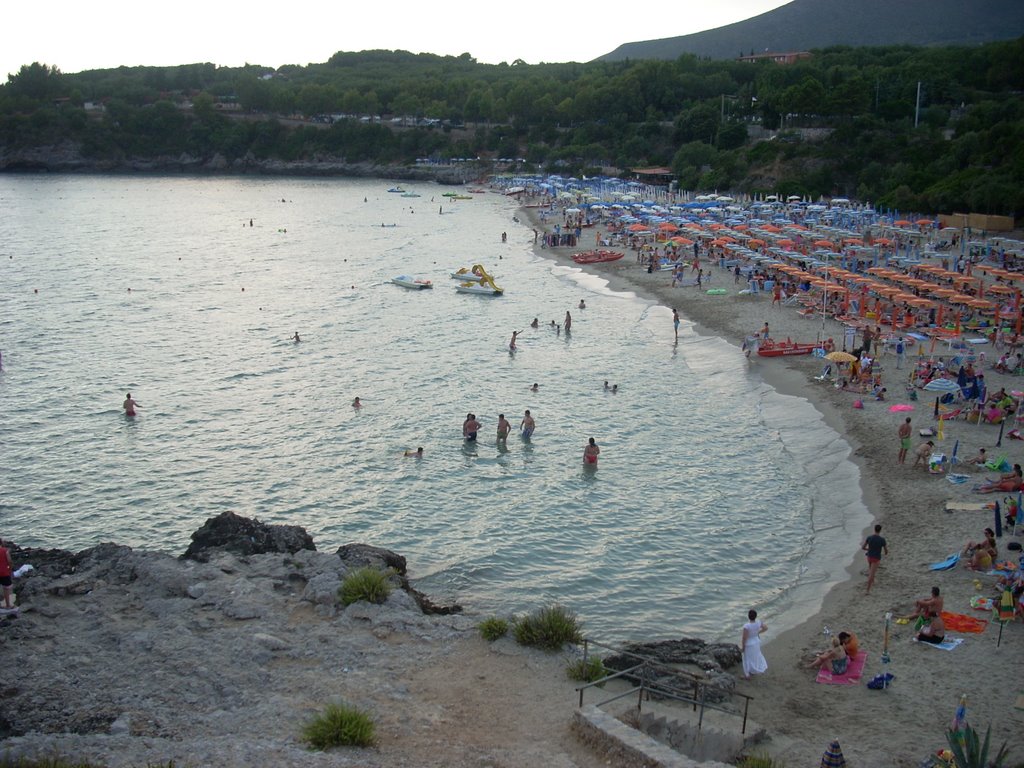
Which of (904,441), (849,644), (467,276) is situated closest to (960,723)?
(849,644)

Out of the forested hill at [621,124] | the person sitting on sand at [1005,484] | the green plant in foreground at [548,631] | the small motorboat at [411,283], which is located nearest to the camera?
the green plant in foreground at [548,631]

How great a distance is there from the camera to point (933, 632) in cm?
1429

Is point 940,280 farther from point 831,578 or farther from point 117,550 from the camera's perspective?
point 117,550

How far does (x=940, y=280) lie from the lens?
43.8 meters

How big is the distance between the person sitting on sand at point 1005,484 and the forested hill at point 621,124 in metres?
46.0

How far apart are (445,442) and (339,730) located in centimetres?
1577

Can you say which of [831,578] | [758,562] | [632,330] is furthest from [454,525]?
[632,330]

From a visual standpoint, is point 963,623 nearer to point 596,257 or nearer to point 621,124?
point 596,257

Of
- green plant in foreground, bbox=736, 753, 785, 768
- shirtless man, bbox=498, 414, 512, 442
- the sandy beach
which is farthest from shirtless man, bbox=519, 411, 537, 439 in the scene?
green plant in foreground, bbox=736, 753, 785, 768

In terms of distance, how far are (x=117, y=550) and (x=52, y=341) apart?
26.3 metres

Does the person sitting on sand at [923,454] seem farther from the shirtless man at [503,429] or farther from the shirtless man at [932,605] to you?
the shirtless man at [503,429]

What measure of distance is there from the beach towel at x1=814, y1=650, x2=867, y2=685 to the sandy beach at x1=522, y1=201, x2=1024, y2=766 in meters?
0.11

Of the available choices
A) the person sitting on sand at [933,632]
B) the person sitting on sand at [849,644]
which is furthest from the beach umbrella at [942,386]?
the person sitting on sand at [849,644]

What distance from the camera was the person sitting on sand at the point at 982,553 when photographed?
16.5 metres
